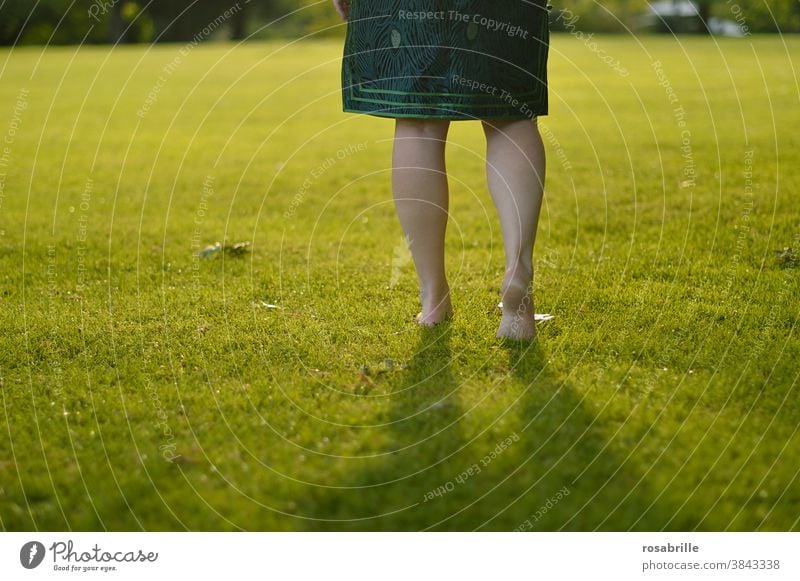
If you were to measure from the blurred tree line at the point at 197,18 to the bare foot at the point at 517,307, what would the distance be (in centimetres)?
1915

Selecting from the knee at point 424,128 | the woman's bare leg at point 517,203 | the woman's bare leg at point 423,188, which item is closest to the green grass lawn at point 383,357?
the woman's bare leg at point 517,203

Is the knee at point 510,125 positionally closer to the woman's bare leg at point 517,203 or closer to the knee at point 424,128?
the woman's bare leg at point 517,203

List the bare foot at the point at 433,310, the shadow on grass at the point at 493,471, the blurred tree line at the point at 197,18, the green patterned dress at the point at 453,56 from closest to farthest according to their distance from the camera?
the shadow on grass at the point at 493,471, the green patterned dress at the point at 453,56, the bare foot at the point at 433,310, the blurred tree line at the point at 197,18

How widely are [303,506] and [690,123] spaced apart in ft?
21.4

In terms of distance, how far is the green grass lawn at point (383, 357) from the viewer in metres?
2.00

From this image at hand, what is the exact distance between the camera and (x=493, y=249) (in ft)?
13.1

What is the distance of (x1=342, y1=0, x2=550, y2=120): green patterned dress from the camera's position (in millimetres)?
2646

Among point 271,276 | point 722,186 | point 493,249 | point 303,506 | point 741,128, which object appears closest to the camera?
point 303,506

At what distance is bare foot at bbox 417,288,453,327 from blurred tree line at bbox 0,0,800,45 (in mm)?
18927

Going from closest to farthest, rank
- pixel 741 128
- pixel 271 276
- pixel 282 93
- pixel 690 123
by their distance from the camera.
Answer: pixel 271 276 < pixel 741 128 < pixel 690 123 < pixel 282 93

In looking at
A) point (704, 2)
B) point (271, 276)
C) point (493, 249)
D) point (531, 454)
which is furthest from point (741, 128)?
point (704, 2)

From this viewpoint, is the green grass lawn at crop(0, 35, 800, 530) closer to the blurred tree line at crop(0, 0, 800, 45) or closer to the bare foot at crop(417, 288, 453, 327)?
the bare foot at crop(417, 288, 453, 327)

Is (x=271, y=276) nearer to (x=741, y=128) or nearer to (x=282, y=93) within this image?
(x=741, y=128)

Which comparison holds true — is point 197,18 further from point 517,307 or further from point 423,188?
point 517,307
